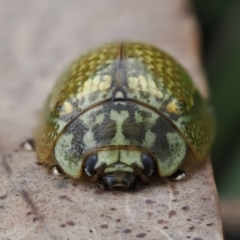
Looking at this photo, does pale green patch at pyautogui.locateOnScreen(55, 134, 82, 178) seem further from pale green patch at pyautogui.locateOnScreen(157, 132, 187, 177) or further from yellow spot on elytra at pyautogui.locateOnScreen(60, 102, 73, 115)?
pale green patch at pyautogui.locateOnScreen(157, 132, 187, 177)

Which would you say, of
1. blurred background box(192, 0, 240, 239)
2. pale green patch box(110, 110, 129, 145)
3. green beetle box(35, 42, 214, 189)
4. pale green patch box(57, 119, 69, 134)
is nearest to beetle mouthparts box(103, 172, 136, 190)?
green beetle box(35, 42, 214, 189)

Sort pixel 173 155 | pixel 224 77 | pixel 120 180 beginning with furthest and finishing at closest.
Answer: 1. pixel 224 77
2. pixel 173 155
3. pixel 120 180

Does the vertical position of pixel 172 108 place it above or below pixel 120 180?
above

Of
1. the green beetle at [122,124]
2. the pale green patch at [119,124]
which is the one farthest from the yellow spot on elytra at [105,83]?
the pale green patch at [119,124]

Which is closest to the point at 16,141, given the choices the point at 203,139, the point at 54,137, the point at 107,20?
the point at 54,137

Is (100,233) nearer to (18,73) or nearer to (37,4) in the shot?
(18,73)

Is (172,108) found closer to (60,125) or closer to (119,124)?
(119,124)

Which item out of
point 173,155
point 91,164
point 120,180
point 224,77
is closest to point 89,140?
point 91,164

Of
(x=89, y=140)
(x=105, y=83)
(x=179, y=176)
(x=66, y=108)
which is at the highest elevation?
(x=105, y=83)
